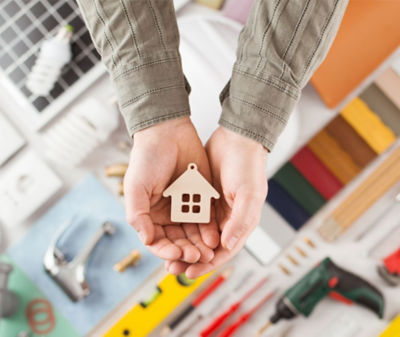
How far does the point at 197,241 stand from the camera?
0.57 meters

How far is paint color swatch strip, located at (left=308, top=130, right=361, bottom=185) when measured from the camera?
0.88m

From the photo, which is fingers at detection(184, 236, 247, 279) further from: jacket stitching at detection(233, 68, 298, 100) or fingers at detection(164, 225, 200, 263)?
jacket stitching at detection(233, 68, 298, 100)

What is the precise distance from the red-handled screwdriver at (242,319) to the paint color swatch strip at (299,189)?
0.20 metres

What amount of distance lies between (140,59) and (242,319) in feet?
1.86

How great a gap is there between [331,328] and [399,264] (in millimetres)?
192

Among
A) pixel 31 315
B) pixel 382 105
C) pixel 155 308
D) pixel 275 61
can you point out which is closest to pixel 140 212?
pixel 275 61

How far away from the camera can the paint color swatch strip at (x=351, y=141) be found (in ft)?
2.87

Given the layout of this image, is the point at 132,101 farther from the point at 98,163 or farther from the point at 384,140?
the point at 384,140

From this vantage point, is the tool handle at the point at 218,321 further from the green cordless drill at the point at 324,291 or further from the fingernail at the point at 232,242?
the fingernail at the point at 232,242

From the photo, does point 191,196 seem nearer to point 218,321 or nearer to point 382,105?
point 218,321

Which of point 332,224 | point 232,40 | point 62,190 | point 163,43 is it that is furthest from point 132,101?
point 332,224

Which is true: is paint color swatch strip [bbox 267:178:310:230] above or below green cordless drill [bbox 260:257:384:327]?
above

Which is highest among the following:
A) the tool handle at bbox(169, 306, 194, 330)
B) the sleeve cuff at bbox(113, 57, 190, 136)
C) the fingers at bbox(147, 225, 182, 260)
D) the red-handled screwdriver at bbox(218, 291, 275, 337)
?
the sleeve cuff at bbox(113, 57, 190, 136)

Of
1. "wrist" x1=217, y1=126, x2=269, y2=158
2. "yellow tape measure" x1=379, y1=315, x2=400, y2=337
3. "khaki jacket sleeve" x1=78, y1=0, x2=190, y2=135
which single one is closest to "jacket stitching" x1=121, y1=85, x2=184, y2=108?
"khaki jacket sleeve" x1=78, y1=0, x2=190, y2=135
